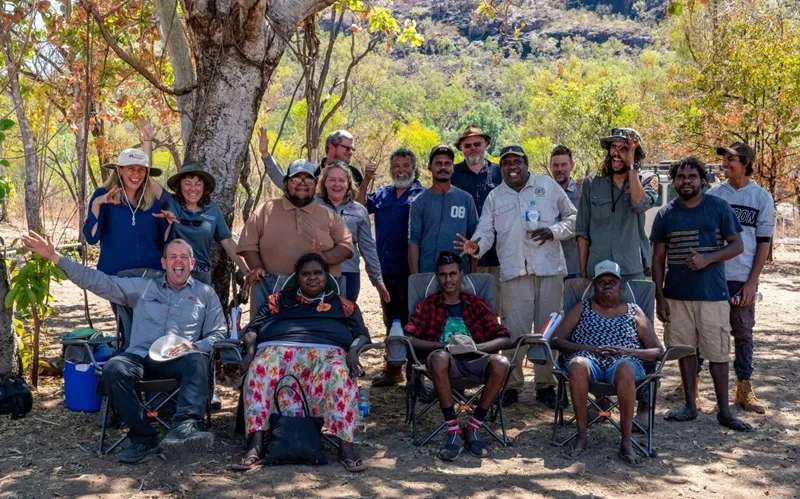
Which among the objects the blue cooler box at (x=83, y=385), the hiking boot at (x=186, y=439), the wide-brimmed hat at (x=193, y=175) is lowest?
the hiking boot at (x=186, y=439)

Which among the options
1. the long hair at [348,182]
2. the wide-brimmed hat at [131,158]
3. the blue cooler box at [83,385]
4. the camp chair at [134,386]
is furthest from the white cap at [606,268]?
the blue cooler box at [83,385]

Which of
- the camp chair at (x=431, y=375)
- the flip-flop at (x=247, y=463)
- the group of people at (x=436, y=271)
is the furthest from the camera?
the camp chair at (x=431, y=375)

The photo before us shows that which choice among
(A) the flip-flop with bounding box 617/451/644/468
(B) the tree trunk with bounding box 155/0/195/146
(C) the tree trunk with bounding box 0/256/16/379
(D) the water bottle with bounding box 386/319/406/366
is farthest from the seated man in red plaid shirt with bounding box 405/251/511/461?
(B) the tree trunk with bounding box 155/0/195/146

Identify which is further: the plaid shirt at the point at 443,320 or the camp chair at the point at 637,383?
the plaid shirt at the point at 443,320

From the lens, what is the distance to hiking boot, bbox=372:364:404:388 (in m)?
6.54

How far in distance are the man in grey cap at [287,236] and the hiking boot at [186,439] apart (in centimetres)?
100

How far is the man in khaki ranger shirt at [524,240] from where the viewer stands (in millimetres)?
5777

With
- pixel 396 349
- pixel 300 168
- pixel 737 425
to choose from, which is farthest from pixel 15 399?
pixel 737 425

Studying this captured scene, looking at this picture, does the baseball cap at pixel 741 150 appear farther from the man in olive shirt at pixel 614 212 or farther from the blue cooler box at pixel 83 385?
the blue cooler box at pixel 83 385

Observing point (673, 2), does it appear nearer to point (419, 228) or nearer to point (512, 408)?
point (419, 228)

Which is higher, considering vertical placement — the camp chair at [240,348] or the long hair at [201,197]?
the long hair at [201,197]

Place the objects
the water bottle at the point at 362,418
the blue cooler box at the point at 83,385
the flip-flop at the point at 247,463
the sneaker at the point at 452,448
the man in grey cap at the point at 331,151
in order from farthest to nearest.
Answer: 1. the man in grey cap at the point at 331,151
2. the blue cooler box at the point at 83,385
3. the water bottle at the point at 362,418
4. the sneaker at the point at 452,448
5. the flip-flop at the point at 247,463

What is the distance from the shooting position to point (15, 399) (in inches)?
216

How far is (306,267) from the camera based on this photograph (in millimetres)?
5043
